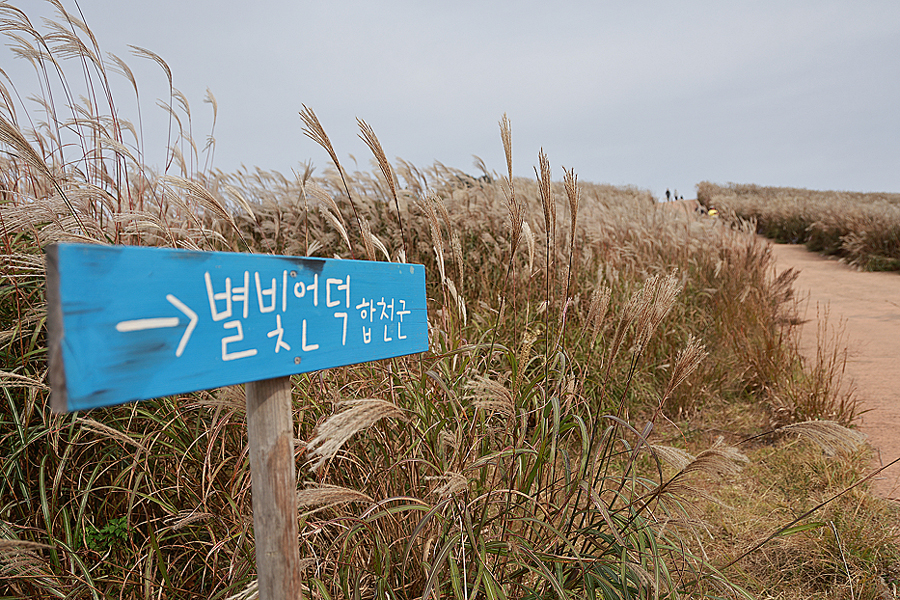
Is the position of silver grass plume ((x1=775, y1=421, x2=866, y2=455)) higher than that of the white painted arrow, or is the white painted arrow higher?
the white painted arrow

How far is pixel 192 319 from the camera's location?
0.80 m

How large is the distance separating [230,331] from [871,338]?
20.3 feet

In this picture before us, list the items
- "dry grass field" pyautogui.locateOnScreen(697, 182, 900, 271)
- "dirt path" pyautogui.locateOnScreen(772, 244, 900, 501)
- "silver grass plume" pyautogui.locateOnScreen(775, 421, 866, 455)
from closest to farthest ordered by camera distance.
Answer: "silver grass plume" pyautogui.locateOnScreen(775, 421, 866, 455) → "dirt path" pyautogui.locateOnScreen(772, 244, 900, 501) → "dry grass field" pyautogui.locateOnScreen(697, 182, 900, 271)

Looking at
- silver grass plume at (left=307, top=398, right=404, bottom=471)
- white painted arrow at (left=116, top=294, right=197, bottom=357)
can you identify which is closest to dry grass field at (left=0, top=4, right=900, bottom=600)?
silver grass plume at (left=307, top=398, right=404, bottom=471)

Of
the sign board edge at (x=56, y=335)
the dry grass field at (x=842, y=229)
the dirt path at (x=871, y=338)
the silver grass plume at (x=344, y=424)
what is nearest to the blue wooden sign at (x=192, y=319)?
the sign board edge at (x=56, y=335)

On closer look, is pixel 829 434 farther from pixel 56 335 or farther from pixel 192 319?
pixel 56 335

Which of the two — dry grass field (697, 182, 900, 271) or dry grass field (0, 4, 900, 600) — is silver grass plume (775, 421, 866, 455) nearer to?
dry grass field (0, 4, 900, 600)

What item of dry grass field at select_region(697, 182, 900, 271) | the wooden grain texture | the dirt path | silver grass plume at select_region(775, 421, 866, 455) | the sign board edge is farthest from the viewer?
dry grass field at select_region(697, 182, 900, 271)

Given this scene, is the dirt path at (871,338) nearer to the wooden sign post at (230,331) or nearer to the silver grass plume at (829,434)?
the silver grass plume at (829,434)

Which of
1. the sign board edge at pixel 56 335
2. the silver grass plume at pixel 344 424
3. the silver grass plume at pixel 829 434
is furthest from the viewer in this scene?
the silver grass plume at pixel 829 434

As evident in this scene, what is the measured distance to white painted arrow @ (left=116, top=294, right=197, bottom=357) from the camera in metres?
0.72

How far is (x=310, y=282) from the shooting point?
1010 mm

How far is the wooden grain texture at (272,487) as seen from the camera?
98 cm

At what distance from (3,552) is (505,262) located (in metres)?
3.28
